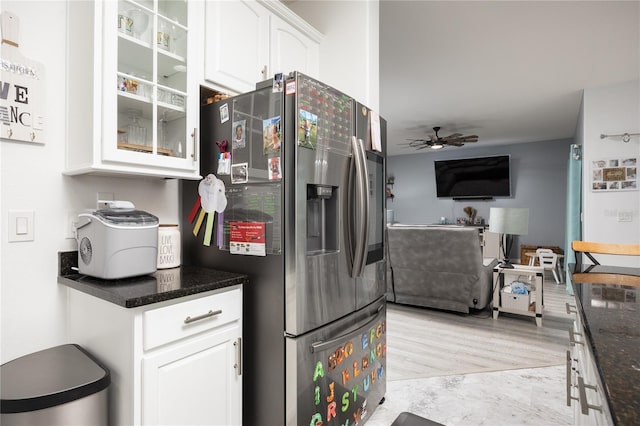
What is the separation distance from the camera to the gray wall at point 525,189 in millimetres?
7371

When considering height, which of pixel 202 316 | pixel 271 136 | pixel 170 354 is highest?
pixel 271 136

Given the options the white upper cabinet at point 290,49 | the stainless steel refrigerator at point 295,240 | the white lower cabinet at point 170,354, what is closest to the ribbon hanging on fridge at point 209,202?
the stainless steel refrigerator at point 295,240

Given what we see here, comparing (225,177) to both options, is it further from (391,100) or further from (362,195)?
(391,100)

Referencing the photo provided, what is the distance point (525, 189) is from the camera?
7.71 metres

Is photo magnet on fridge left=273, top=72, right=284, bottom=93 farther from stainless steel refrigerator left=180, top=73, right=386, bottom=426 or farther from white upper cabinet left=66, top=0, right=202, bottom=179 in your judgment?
white upper cabinet left=66, top=0, right=202, bottom=179

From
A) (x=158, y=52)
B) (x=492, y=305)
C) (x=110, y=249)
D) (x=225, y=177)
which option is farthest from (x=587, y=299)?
(x=492, y=305)

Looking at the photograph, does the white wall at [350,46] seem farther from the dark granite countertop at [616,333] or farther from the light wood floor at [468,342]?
the light wood floor at [468,342]

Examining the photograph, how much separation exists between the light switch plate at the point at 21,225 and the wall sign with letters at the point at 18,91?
0.29 metres

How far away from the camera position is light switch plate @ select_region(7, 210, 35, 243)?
1384 mm

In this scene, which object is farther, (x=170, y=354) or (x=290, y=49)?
(x=290, y=49)

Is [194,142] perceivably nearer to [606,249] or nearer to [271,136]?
[271,136]

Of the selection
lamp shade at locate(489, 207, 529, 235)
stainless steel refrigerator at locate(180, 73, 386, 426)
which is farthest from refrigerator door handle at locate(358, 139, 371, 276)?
lamp shade at locate(489, 207, 529, 235)

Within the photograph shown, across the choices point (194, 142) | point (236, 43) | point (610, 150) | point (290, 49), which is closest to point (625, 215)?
point (610, 150)

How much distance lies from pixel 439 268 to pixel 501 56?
7.40 ft
